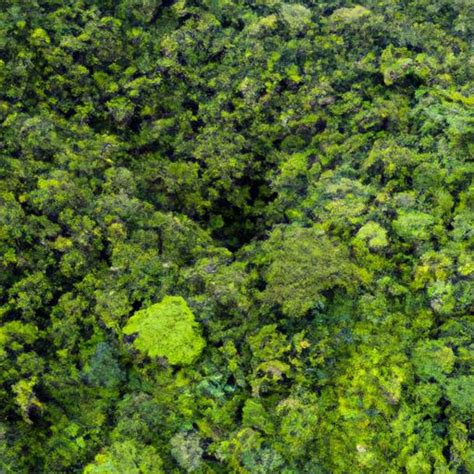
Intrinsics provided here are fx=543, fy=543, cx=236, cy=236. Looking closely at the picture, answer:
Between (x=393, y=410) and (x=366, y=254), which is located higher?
(x=366, y=254)

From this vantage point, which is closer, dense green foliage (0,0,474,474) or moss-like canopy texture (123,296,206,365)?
dense green foliage (0,0,474,474)

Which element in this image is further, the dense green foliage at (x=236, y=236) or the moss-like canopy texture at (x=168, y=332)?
the moss-like canopy texture at (x=168, y=332)

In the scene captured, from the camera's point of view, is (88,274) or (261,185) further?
(261,185)

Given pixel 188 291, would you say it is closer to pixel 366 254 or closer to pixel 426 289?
pixel 366 254

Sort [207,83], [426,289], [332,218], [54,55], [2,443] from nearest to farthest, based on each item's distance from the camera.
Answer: [2,443], [426,289], [332,218], [54,55], [207,83]

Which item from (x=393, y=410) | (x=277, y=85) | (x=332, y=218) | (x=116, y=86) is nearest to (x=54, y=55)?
(x=116, y=86)

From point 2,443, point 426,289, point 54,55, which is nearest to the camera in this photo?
point 2,443

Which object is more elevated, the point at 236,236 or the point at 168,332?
the point at 168,332

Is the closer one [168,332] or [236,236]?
[168,332]
